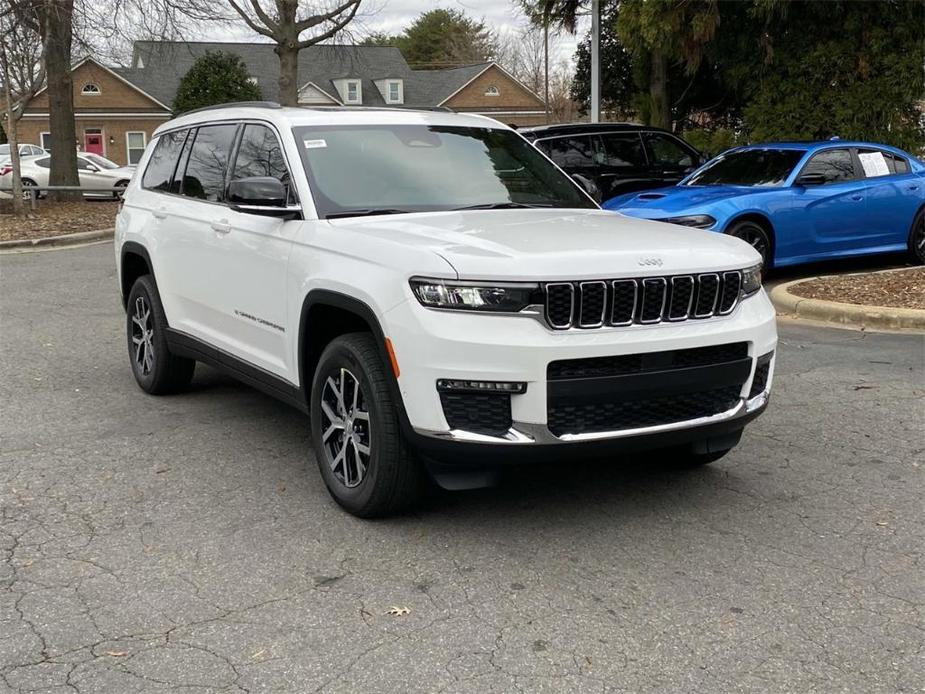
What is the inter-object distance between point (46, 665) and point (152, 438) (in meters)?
2.73

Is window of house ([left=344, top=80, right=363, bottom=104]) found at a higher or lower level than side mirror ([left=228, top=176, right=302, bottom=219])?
higher

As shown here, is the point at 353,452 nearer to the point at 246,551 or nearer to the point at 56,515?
the point at 246,551

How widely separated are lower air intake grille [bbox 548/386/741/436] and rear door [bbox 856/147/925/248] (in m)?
8.01

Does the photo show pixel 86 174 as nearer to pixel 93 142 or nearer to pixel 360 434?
pixel 93 142

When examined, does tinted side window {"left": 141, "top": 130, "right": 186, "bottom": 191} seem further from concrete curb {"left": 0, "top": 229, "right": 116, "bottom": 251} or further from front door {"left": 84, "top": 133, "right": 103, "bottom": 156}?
front door {"left": 84, "top": 133, "right": 103, "bottom": 156}

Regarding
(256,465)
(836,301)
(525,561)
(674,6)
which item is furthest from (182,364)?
(674,6)

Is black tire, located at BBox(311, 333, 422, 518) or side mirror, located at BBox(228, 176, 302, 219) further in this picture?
side mirror, located at BBox(228, 176, 302, 219)

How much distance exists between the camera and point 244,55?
197 ft

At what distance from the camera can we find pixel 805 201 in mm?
11023

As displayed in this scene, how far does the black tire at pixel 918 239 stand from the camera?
1192cm

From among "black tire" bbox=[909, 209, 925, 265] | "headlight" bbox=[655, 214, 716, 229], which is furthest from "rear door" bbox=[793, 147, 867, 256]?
"headlight" bbox=[655, 214, 716, 229]

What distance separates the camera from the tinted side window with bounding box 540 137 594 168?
44.7ft

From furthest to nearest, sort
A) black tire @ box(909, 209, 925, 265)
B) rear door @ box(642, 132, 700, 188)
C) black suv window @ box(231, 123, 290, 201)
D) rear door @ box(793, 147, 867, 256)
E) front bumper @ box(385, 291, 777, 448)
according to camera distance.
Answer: rear door @ box(642, 132, 700, 188), black tire @ box(909, 209, 925, 265), rear door @ box(793, 147, 867, 256), black suv window @ box(231, 123, 290, 201), front bumper @ box(385, 291, 777, 448)

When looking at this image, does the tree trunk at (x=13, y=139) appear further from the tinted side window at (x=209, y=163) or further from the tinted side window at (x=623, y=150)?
the tinted side window at (x=209, y=163)
